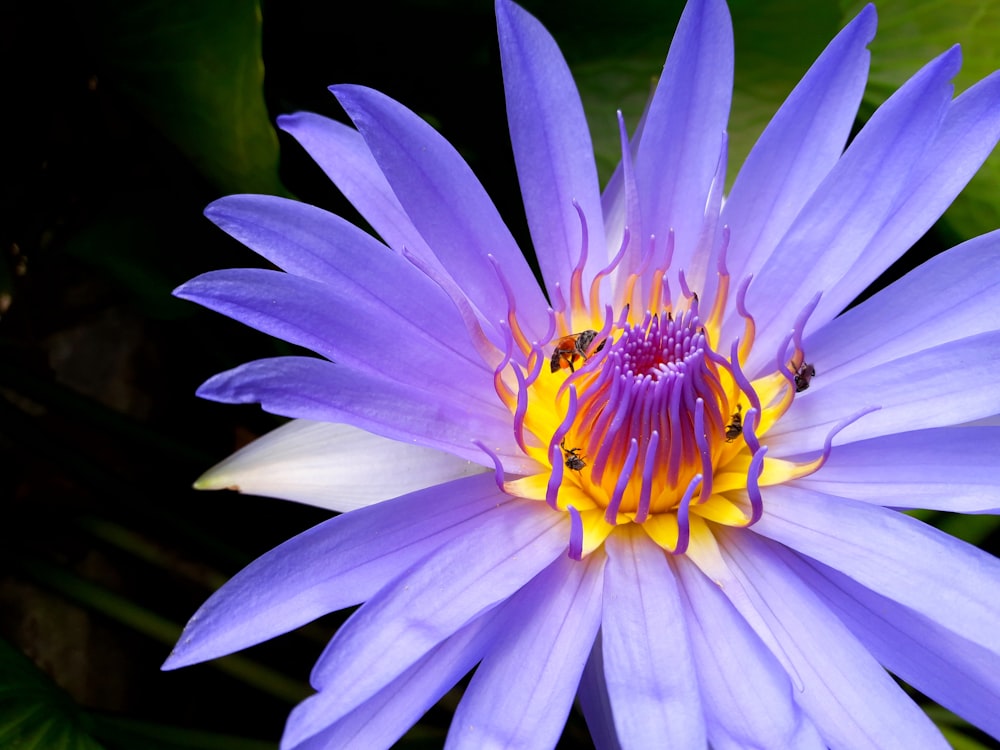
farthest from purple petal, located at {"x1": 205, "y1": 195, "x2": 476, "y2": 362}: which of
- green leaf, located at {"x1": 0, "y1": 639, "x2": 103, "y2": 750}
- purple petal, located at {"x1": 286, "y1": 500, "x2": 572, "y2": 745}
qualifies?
green leaf, located at {"x1": 0, "y1": 639, "x2": 103, "y2": 750}

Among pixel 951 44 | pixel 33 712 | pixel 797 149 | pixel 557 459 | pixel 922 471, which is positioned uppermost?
pixel 951 44

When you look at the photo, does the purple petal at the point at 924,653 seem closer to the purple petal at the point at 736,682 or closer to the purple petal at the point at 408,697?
the purple petal at the point at 736,682

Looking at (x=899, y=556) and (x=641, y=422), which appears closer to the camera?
(x=899, y=556)

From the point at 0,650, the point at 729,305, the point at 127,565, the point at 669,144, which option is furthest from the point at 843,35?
the point at 127,565

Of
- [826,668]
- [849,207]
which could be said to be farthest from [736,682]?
[849,207]

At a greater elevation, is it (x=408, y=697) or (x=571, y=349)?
(x=571, y=349)

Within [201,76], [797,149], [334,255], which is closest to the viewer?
[334,255]

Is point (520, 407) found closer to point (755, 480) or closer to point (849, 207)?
point (755, 480)

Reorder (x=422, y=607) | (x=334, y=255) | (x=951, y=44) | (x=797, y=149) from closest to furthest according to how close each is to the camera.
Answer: (x=422, y=607) < (x=334, y=255) < (x=797, y=149) < (x=951, y=44)

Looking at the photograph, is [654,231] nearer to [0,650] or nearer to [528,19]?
[528,19]
